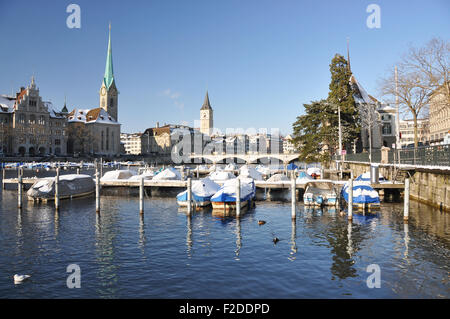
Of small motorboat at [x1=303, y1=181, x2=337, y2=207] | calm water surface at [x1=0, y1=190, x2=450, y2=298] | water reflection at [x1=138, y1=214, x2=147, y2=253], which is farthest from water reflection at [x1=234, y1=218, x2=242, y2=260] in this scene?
small motorboat at [x1=303, y1=181, x2=337, y2=207]

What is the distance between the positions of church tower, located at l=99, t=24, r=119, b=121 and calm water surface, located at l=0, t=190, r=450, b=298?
15809 cm

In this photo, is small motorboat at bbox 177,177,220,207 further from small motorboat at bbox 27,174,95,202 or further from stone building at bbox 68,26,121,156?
stone building at bbox 68,26,121,156

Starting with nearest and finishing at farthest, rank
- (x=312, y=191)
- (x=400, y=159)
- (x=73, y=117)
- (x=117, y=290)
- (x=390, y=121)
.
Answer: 1. (x=117, y=290)
2. (x=312, y=191)
3. (x=400, y=159)
4. (x=390, y=121)
5. (x=73, y=117)

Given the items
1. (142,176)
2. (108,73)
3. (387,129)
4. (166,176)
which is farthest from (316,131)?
(108,73)

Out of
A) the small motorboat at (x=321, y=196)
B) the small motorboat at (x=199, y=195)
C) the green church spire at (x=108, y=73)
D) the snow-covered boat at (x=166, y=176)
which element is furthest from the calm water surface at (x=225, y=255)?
the green church spire at (x=108, y=73)

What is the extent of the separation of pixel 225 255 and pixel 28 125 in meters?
125

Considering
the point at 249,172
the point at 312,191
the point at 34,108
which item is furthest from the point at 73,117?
the point at 312,191

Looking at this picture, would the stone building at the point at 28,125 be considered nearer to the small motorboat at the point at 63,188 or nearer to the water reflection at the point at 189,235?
the small motorboat at the point at 63,188

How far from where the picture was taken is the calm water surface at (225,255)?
13.6 m

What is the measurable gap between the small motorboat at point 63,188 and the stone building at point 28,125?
87871mm

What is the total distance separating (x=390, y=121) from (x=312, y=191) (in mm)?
61971

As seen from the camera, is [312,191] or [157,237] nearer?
[157,237]

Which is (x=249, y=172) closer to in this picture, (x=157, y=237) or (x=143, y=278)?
(x=157, y=237)

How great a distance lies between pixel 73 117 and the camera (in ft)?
498
